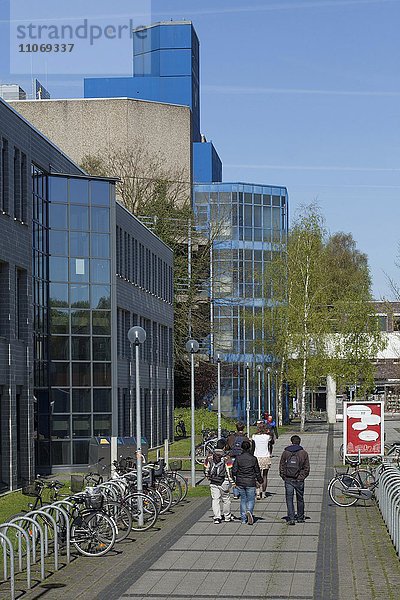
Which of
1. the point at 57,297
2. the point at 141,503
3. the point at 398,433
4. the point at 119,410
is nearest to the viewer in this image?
the point at 141,503

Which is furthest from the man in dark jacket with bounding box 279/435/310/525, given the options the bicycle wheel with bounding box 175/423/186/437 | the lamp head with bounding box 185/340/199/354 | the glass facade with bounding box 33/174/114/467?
the bicycle wheel with bounding box 175/423/186/437

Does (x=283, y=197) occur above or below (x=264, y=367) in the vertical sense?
above

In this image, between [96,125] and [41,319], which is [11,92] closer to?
[96,125]

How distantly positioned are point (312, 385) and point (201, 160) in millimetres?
25634

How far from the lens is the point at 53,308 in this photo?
4134 centimetres

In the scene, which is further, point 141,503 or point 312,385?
point 312,385

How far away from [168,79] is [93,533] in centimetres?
8264

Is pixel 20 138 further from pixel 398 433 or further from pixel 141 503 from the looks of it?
pixel 398 433

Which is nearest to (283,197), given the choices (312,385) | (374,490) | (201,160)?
(201,160)

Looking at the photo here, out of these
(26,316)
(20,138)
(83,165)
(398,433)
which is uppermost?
(83,165)

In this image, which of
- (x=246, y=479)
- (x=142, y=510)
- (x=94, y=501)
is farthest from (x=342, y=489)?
(x=94, y=501)

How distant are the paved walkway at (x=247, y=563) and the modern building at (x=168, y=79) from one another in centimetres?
7288

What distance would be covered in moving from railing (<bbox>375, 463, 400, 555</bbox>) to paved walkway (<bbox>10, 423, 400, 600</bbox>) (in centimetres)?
27

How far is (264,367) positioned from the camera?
80750 millimetres
